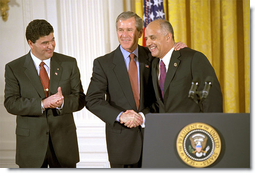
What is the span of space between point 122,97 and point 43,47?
857mm

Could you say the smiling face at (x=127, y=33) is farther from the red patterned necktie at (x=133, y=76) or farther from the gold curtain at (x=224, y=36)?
the gold curtain at (x=224, y=36)

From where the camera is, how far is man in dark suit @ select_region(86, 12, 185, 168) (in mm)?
2633

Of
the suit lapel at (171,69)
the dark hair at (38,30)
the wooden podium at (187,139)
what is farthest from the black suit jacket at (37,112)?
the wooden podium at (187,139)

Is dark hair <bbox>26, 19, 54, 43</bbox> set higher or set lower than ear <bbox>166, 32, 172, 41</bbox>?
higher

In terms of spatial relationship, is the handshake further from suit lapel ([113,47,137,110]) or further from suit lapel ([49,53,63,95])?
suit lapel ([49,53,63,95])

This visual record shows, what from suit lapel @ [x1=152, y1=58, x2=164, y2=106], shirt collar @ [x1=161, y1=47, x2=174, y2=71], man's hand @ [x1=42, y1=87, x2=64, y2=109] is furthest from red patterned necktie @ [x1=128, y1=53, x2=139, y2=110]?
man's hand @ [x1=42, y1=87, x2=64, y2=109]

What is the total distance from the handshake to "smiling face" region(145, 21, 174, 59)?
0.54 metres

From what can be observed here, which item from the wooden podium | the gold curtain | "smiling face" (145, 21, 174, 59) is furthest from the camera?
the gold curtain

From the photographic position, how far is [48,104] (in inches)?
105

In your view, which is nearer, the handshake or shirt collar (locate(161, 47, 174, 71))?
the handshake

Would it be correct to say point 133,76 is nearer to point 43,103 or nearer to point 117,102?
point 117,102

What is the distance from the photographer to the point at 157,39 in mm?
2617

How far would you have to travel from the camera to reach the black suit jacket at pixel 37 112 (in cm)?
271

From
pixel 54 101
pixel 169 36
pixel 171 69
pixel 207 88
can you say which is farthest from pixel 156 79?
pixel 54 101
